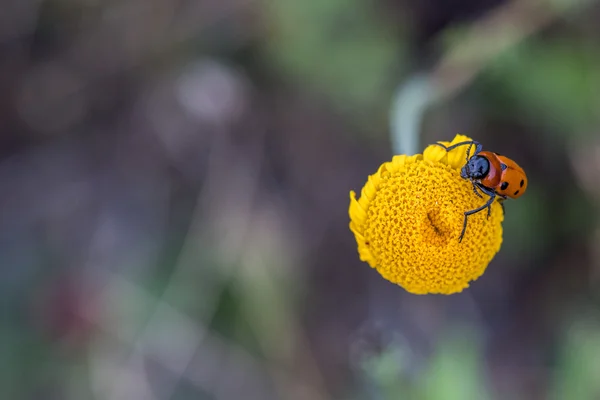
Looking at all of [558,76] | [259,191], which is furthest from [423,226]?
[259,191]

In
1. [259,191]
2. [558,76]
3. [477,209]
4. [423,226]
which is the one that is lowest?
[423,226]

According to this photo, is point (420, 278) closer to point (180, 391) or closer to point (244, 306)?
point (244, 306)

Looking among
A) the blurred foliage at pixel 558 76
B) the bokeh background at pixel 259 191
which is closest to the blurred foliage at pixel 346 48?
the bokeh background at pixel 259 191

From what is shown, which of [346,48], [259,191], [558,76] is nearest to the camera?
[558,76]

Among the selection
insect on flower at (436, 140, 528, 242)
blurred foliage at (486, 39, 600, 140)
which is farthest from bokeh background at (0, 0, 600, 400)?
insect on flower at (436, 140, 528, 242)

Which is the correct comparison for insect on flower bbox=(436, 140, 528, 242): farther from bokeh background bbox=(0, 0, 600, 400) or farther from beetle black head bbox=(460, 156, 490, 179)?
bokeh background bbox=(0, 0, 600, 400)

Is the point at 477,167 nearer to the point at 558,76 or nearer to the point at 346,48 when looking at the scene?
the point at 558,76

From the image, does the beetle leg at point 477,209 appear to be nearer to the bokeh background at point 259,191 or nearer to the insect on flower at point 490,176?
the insect on flower at point 490,176
